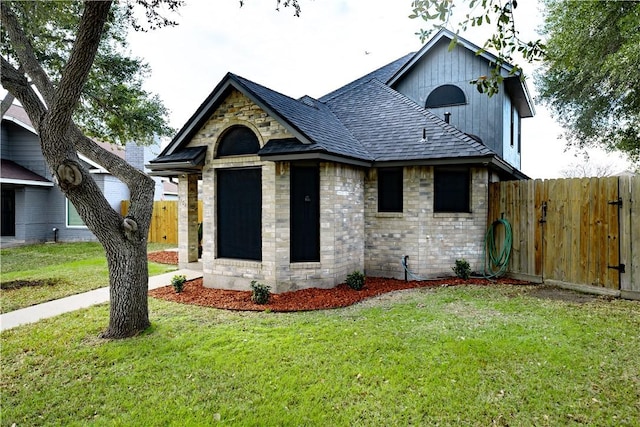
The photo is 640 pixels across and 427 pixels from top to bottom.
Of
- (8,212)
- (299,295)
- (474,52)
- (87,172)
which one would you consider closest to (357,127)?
(474,52)

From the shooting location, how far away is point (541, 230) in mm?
8656

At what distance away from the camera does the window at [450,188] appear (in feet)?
31.9

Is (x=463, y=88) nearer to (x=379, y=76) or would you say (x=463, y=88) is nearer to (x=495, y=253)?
(x=379, y=76)

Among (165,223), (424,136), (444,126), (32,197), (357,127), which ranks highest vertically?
(357,127)

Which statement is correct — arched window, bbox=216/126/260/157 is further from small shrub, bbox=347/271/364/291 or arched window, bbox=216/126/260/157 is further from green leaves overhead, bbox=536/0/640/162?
green leaves overhead, bbox=536/0/640/162

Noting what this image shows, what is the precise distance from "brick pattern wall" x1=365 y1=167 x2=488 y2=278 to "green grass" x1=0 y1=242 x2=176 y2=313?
23.4 ft

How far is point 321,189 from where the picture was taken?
27.9 feet

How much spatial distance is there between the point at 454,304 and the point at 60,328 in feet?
22.6

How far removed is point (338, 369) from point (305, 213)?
177 inches

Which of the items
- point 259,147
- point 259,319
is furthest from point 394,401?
point 259,147

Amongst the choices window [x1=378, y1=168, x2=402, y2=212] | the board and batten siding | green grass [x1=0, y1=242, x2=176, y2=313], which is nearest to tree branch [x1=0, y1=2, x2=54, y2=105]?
green grass [x1=0, y1=242, x2=176, y2=313]

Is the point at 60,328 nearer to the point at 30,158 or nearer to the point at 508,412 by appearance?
the point at 508,412

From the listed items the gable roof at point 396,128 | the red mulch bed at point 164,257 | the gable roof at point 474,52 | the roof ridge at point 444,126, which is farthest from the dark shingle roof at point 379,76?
the red mulch bed at point 164,257

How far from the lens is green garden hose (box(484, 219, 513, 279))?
30.5 feet
